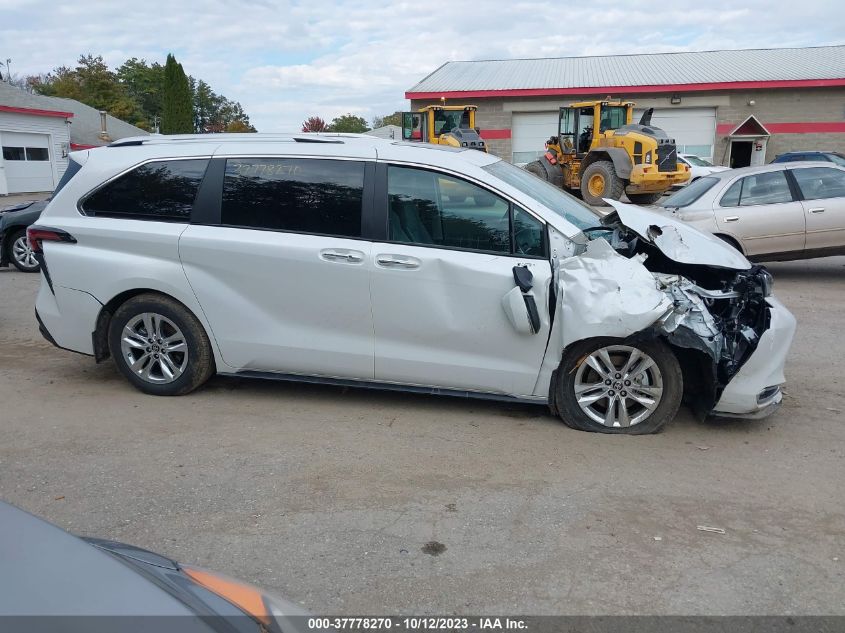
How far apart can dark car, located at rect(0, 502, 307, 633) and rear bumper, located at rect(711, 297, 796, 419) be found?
342 cm

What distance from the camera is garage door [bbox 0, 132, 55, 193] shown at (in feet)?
104

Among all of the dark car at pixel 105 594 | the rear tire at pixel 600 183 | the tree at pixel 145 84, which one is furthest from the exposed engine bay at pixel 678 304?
the tree at pixel 145 84

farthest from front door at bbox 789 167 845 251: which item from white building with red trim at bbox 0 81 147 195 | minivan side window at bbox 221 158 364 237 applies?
white building with red trim at bbox 0 81 147 195

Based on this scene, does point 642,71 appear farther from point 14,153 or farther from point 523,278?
Answer: point 523,278

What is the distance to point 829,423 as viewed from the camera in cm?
501

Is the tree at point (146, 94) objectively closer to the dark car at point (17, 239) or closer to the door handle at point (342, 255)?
the dark car at point (17, 239)

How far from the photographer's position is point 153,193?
5.48m

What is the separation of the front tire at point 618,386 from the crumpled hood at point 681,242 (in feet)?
2.29

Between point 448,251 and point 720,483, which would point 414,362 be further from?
point 720,483

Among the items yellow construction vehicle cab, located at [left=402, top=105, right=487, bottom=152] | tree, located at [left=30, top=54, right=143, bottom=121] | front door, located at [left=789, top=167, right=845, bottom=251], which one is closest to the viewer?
front door, located at [left=789, top=167, right=845, bottom=251]

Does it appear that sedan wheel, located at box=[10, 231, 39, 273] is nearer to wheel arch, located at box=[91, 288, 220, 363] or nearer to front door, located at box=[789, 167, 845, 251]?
wheel arch, located at box=[91, 288, 220, 363]

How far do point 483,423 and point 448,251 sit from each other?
3.92ft

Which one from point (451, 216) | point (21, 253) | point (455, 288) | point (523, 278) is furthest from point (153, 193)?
point (21, 253)

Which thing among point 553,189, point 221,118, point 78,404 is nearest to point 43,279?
point 78,404
